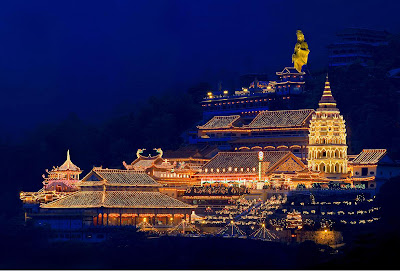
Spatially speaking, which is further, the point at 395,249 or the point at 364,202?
the point at 364,202

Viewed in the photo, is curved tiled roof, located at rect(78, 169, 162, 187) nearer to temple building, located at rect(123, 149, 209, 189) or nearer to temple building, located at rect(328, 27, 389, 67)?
temple building, located at rect(123, 149, 209, 189)

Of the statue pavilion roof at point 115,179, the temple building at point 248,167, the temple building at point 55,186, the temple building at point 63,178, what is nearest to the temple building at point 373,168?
the temple building at point 248,167

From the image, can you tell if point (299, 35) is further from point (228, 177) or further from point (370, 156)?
point (370, 156)

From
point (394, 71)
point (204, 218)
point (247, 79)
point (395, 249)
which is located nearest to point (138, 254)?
point (204, 218)

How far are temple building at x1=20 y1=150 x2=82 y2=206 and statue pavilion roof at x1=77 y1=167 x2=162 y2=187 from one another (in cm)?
449

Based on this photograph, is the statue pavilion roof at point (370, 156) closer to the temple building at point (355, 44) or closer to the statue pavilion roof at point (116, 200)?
the statue pavilion roof at point (116, 200)

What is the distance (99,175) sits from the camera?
13588 cm

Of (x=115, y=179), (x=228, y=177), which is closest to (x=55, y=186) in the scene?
(x=115, y=179)

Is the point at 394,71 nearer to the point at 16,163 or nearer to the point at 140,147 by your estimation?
the point at 140,147

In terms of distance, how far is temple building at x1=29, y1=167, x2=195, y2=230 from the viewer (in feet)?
436

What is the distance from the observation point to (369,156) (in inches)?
5605

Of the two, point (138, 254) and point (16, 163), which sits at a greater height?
point (16, 163)

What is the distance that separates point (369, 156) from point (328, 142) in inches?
158

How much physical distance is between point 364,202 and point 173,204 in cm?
1735
